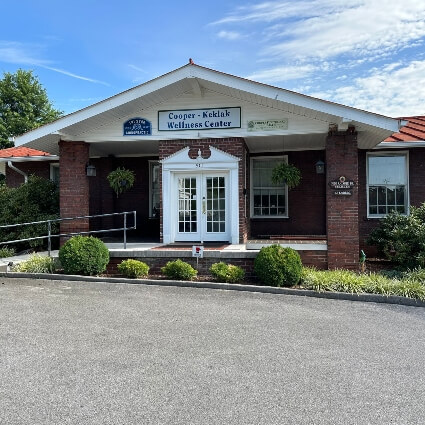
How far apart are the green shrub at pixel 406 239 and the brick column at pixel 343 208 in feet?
3.07

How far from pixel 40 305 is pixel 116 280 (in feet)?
7.07

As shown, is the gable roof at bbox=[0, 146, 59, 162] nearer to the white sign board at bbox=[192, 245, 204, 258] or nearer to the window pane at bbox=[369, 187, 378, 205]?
the white sign board at bbox=[192, 245, 204, 258]

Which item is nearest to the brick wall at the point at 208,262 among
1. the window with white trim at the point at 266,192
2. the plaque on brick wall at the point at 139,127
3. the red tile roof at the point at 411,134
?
the plaque on brick wall at the point at 139,127

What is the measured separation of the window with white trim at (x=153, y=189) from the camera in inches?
548

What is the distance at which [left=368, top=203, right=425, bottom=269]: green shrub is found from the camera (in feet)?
30.2

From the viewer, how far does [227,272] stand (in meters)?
8.49

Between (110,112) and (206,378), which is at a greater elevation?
(110,112)

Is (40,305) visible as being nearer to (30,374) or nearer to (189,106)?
(30,374)

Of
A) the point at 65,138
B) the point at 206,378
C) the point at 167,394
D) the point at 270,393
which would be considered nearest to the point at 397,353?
the point at 270,393

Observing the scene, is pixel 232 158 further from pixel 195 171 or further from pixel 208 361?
pixel 208 361

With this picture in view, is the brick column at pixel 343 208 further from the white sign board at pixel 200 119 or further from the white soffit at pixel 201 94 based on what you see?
the white sign board at pixel 200 119

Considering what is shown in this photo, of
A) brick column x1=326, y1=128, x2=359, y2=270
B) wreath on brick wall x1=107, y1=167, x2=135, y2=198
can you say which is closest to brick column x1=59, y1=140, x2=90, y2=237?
wreath on brick wall x1=107, y1=167, x2=135, y2=198

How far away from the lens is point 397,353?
479 centimetres

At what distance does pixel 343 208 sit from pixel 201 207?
3.57 meters
